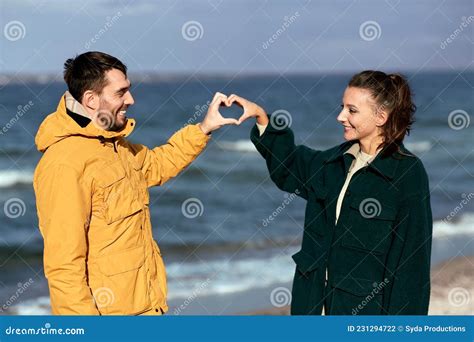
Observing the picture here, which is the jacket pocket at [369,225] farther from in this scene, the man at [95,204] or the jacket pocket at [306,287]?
the man at [95,204]

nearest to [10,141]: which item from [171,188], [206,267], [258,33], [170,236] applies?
[171,188]

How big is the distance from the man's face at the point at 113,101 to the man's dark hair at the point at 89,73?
1.0 inches

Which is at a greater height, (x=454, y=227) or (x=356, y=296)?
(x=454, y=227)

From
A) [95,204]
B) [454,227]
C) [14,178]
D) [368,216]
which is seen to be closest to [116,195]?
[95,204]

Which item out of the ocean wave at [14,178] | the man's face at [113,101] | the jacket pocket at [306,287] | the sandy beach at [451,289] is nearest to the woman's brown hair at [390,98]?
the jacket pocket at [306,287]

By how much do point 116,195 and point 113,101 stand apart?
40 cm

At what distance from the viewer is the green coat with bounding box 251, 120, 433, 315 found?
10.9 ft

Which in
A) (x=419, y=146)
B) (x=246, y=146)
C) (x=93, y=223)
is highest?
(x=419, y=146)

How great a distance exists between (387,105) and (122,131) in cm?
115

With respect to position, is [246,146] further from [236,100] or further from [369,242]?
[369,242]

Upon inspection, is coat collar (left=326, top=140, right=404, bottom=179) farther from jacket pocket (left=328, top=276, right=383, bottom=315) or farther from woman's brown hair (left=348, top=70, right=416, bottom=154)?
jacket pocket (left=328, top=276, right=383, bottom=315)

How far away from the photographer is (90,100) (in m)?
3.28

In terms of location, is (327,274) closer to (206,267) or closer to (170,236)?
(206,267)

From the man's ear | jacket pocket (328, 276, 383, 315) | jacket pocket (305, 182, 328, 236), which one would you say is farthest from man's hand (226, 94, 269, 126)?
jacket pocket (328, 276, 383, 315)
